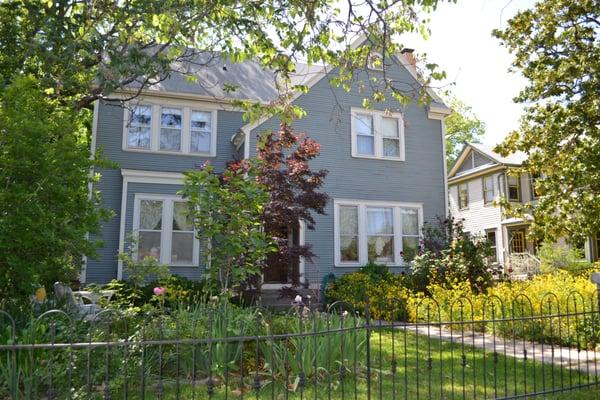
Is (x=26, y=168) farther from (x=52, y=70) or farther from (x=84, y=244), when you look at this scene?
(x=52, y=70)

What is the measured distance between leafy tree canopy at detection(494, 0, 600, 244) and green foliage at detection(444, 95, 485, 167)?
109 ft

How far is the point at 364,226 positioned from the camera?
53.0 ft

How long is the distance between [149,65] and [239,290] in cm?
537

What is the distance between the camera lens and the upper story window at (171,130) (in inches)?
593

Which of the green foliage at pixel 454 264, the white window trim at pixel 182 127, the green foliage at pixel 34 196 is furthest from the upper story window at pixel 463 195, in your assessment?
the green foliage at pixel 34 196

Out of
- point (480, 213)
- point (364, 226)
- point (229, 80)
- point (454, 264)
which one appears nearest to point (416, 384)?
point (454, 264)

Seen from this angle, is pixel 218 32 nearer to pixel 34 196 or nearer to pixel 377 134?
pixel 34 196

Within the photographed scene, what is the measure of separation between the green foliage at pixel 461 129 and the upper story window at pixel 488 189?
15939 millimetres

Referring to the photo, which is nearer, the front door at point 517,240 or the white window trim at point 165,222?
the white window trim at point 165,222

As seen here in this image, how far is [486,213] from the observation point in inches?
1173

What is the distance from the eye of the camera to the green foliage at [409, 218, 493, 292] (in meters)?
13.3

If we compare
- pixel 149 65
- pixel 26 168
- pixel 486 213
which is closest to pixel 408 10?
pixel 149 65

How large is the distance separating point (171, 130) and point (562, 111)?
1124 centimetres

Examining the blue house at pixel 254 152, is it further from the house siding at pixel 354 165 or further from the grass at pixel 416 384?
A: the grass at pixel 416 384
